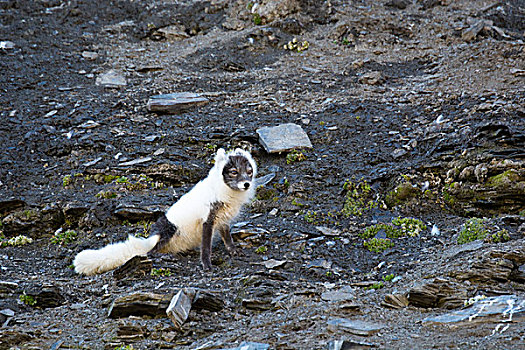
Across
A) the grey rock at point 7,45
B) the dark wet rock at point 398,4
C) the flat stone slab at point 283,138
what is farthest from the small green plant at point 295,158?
the grey rock at point 7,45

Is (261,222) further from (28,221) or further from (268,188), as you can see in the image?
(28,221)

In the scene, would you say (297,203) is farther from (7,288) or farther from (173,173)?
(7,288)

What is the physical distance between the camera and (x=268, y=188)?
12.2m

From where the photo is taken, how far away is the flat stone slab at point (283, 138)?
44.8 ft

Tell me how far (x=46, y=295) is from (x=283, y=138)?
26.8ft

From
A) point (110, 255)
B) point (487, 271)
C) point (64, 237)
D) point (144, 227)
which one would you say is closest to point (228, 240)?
point (110, 255)

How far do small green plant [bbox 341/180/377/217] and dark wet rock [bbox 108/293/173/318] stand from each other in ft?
17.3

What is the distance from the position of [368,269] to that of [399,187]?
3081mm

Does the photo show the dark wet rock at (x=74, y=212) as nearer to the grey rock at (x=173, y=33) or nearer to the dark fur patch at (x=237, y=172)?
the dark fur patch at (x=237, y=172)

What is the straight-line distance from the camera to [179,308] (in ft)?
21.8

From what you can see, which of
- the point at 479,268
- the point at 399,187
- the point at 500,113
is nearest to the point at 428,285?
the point at 479,268

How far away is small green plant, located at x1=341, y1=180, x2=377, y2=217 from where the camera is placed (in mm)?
10984

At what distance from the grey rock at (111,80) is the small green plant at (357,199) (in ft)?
32.9

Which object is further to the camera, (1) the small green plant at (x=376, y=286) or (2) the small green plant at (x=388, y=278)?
(2) the small green plant at (x=388, y=278)
